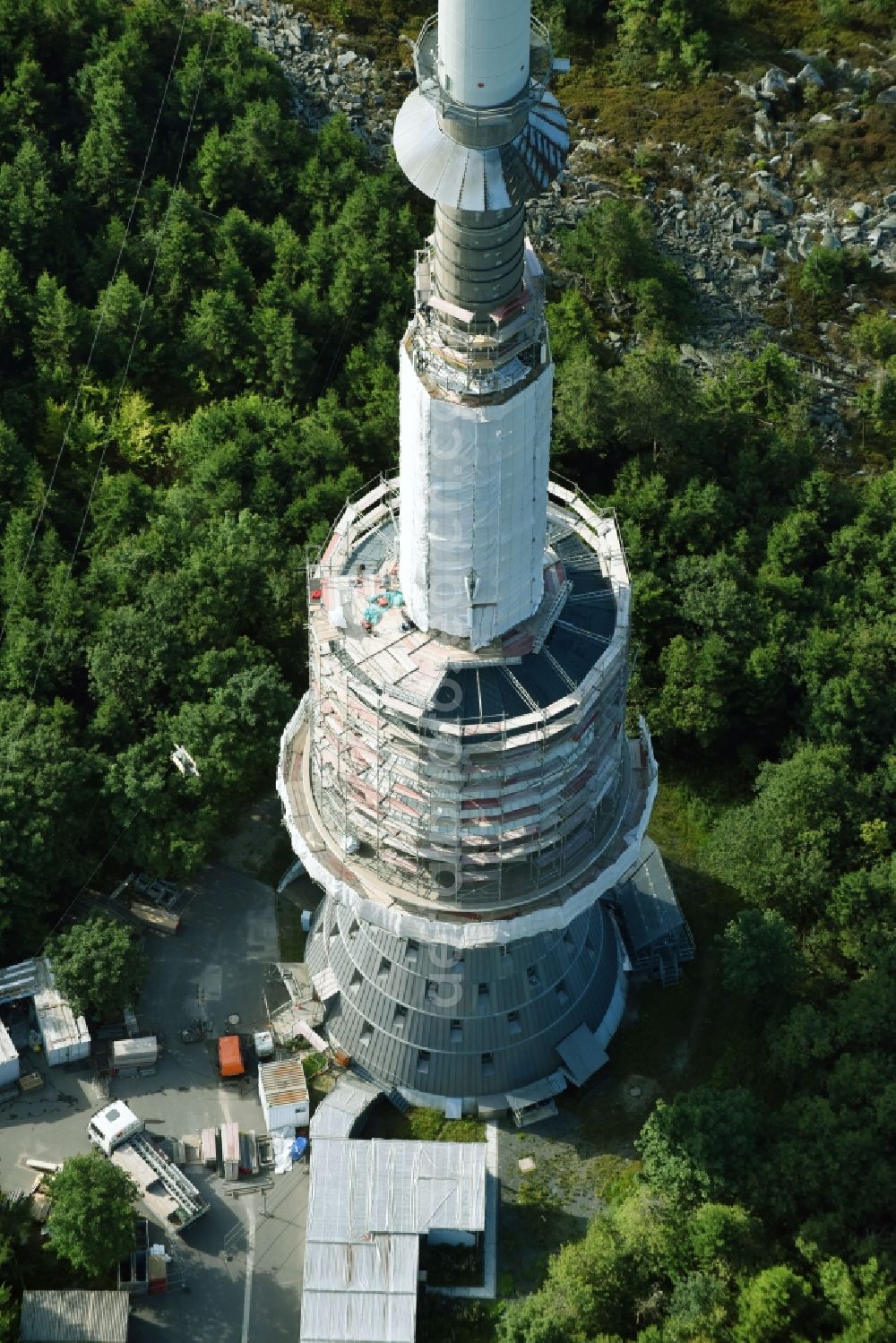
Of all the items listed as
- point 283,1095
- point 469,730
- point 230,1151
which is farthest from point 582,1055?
point 469,730

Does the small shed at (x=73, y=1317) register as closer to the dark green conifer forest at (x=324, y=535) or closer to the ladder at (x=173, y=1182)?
the ladder at (x=173, y=1182)

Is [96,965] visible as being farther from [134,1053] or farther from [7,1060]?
[7,1060]

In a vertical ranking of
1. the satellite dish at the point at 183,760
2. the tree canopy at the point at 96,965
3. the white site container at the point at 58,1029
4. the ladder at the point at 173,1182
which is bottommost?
the ladder at the point at 173,1182

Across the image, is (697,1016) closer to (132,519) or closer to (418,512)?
(418,512)

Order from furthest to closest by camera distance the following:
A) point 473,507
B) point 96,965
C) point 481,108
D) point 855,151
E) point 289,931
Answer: point 855,151 < point 289,931 < point 96,965 < point 473,507 < point 481,108

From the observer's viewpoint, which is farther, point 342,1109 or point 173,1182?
point 342,1109

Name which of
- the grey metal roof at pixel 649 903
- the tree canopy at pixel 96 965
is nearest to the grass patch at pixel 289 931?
the tree canopy at pixel 96 965

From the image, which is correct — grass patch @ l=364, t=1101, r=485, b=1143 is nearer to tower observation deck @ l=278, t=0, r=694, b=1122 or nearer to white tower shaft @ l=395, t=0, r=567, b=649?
tower observation deck @ l=278, t=0, r=694, b=1122

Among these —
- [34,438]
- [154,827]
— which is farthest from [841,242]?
[154,827]
